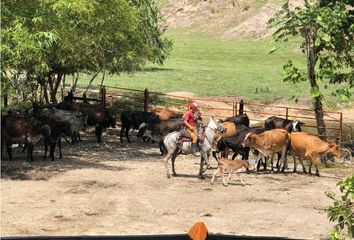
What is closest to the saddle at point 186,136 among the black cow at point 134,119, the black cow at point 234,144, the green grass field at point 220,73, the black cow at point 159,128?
the black cow at point 234,144

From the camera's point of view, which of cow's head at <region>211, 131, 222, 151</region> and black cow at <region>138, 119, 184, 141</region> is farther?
black cow at <region>138, 119, 184, 141</region>

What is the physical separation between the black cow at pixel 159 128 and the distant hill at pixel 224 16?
59.3m

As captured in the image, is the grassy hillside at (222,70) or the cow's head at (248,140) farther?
the grassy hillside at (222,70)

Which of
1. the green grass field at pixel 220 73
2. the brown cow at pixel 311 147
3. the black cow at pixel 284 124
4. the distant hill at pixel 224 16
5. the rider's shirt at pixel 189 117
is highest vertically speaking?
the distant hill at pixel 224 16

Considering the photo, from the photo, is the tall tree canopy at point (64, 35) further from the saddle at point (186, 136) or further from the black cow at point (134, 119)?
the saddle at point (186, 136)

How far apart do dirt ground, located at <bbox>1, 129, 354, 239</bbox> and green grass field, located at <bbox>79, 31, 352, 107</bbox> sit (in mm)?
14958

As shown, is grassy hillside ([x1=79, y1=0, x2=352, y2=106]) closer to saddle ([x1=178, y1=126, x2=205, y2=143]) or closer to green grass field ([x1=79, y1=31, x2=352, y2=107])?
green grass field ([x1=79, y1=31, x2=352, y2=107])

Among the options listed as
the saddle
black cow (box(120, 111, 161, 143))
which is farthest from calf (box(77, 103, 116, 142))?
the saddle

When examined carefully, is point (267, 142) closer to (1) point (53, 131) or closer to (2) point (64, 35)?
(1) point (53, 131)

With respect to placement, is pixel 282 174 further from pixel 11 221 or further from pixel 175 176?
pixel 11 221

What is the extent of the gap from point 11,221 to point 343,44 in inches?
374

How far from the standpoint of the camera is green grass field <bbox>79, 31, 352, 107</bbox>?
4372 cm

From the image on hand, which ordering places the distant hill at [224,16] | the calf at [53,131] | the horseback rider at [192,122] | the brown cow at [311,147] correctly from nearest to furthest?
1. the horseback rider at [192,122]
2. the brown cow at [311,147]
3. the calf at [53,131]
4. the distant hill at [224,16]

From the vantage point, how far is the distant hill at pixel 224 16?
83.9 meters
